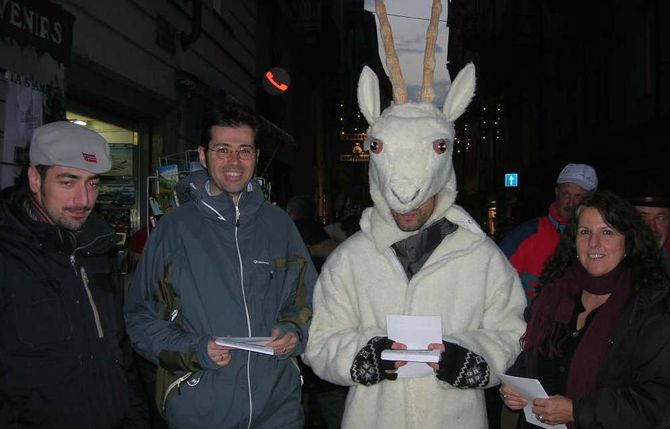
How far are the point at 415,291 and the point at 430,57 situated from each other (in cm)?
119

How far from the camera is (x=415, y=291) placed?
2801 mm

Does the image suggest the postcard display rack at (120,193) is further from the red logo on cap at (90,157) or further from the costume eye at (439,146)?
the costume eye at (439,146)

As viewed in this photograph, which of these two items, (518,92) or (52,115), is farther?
(518,92)

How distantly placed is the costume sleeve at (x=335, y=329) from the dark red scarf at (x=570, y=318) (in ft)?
2.44

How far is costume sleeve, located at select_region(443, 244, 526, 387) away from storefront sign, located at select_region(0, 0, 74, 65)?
3.69 meters

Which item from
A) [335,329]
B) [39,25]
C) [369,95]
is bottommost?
[335,329]

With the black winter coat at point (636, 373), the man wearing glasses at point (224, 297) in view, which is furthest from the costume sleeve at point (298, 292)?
the black winter coat at point (636, 373)

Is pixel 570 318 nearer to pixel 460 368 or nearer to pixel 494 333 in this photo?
pixel 494 333

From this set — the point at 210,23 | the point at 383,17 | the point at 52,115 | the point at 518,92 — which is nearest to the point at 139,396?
the point at 383,17

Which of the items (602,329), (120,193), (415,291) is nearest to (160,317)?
(415,291)

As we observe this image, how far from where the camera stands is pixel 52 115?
4.97 metres

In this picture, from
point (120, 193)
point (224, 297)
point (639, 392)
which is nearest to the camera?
point (639, 392)

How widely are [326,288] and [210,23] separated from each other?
24.1 feet

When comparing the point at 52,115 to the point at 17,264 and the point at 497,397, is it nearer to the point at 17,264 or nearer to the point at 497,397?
the point at 17,264
